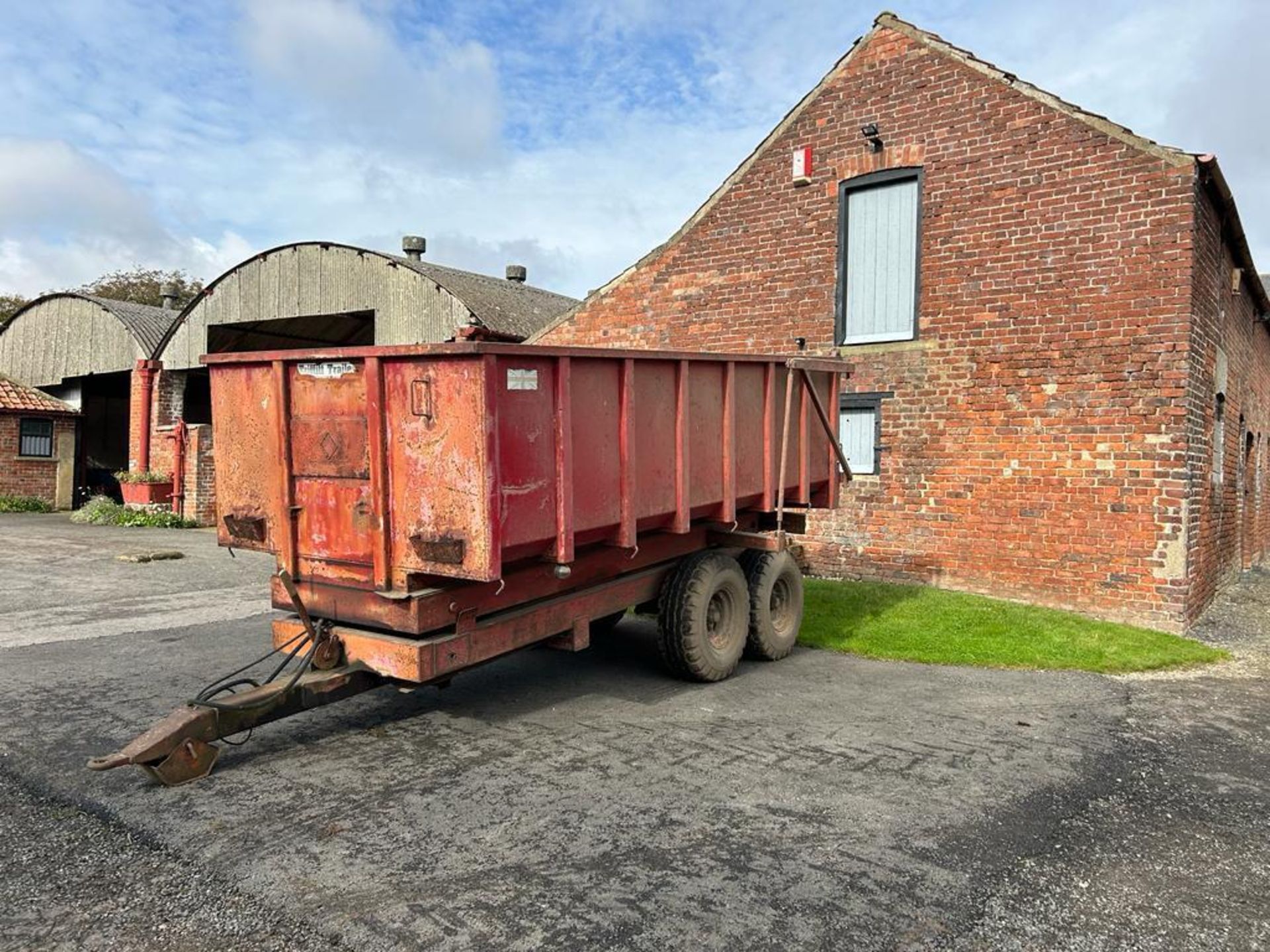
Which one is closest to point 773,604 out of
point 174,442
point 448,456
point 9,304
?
point 448,456

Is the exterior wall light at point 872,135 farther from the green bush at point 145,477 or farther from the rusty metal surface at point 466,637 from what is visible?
the green bush at point 145,477

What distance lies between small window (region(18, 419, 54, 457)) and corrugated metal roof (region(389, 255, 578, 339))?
479 inches

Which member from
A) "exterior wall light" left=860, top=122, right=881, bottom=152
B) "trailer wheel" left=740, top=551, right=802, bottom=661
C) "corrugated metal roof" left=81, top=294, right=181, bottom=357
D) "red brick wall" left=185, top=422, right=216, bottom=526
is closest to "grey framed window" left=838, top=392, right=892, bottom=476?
"exterior wall light" left=860, top=122, right=881, bottom=152

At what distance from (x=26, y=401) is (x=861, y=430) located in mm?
22390

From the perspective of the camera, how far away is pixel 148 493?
19.5 metres

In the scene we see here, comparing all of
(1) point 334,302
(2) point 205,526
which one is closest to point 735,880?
(1) point 334,302

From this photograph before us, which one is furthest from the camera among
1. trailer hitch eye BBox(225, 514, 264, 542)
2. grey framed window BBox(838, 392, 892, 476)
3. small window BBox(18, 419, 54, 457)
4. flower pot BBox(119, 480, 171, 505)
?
small window BBox(18, 419, 54, 457)

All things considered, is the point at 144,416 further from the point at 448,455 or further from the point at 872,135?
the point at 448,455

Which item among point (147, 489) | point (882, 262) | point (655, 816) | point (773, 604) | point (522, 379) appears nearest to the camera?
point (655, 816)

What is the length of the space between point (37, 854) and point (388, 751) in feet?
5.66

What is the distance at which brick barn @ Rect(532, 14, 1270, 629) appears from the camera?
878 cm

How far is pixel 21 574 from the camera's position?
11.6 metres

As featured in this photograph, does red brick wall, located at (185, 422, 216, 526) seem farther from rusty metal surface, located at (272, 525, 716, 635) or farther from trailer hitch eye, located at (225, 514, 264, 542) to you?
rusty metal surface, located at (272, 525, 716, 635)

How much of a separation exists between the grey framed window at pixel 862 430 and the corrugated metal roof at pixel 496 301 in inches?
224
